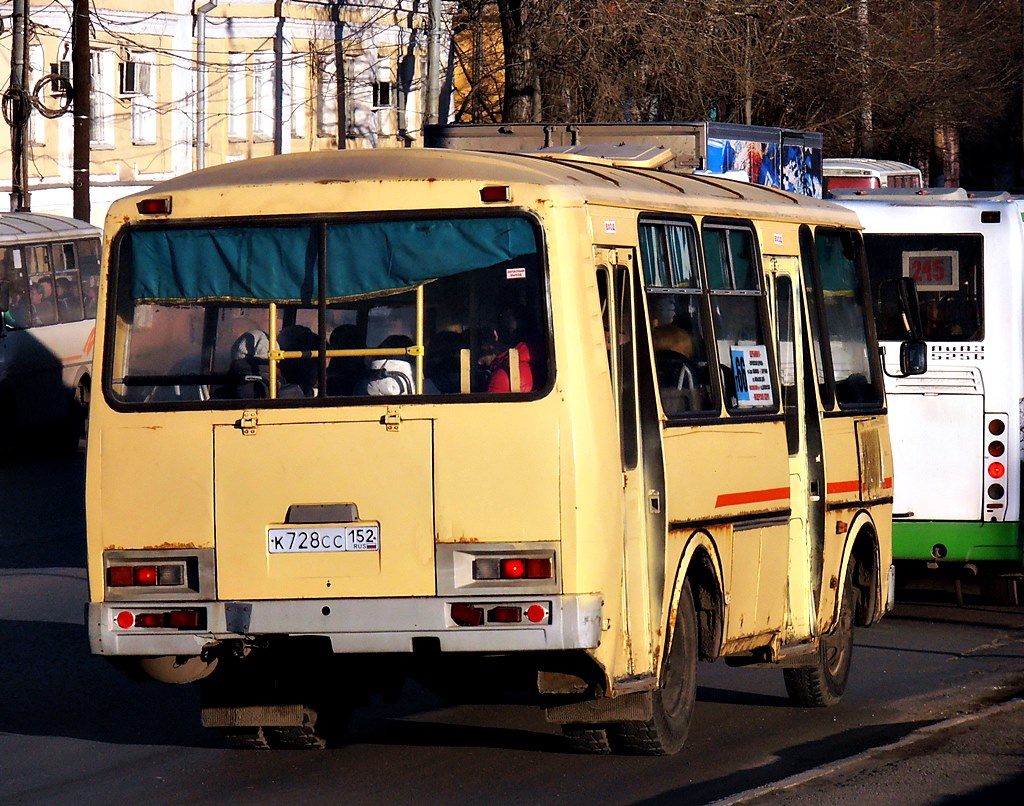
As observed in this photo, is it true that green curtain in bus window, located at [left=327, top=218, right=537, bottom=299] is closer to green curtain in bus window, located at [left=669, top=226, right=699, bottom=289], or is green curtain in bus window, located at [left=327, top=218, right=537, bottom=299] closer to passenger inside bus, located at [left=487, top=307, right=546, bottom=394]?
passenger inside bus, located at [left=487, top=307, right=546, bottom=394]

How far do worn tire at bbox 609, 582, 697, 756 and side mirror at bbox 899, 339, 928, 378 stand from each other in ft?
11.1

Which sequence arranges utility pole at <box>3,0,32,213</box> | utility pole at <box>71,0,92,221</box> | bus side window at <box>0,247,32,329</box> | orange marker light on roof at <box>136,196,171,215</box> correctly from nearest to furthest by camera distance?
orange marker light on roof at <box>136,196,171,215</box>
bus side window at <box>0,247,32,329</box>
utility pole at <box>3,0,32,213</box>
utility pole at <box>71,0,92,221</box>

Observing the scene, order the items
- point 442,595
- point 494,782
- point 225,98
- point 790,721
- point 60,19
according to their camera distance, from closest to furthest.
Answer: point 442,595 → point 494,782 → point 790,721 → point 60,19 → point 225,98

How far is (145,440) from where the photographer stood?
7594 mm

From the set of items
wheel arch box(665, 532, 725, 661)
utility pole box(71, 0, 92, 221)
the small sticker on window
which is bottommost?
wheel arch box(665, 532, 725, 661)

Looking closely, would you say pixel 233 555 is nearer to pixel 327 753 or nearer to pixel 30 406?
pixel 327 753

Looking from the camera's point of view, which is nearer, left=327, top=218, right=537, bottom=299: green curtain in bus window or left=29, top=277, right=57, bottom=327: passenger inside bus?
left=327, top=218, right=537, bottom=299: green curtain in bus window

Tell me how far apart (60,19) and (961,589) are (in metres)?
28.6

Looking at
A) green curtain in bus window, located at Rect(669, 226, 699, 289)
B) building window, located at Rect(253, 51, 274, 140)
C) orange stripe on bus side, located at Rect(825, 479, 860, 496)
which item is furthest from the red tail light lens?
building window, located at Rect(253, 51, 274, 140)

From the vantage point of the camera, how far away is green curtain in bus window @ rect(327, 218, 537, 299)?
7.45m

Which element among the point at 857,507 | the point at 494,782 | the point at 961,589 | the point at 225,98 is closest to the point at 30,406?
the point at 961,589

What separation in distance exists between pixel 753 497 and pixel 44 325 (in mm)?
16719

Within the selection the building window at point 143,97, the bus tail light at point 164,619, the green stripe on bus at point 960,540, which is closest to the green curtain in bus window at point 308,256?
the bus tail light at point 164,619

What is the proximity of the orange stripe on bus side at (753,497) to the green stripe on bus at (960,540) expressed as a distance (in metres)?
4.51
